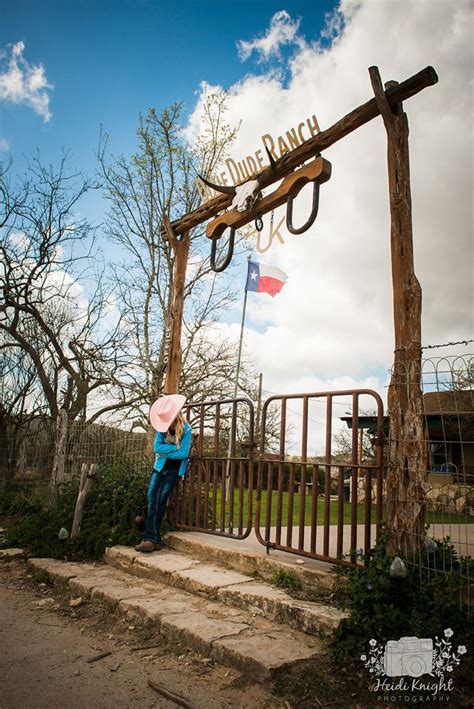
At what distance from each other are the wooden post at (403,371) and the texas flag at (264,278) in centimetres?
1110

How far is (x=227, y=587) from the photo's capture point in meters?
4.25

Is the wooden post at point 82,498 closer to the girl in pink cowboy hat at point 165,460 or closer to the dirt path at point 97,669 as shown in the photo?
the girl in pink cowboy hat at point 165,460

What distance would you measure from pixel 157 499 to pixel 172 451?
0.63m

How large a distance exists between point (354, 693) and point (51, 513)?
5942mm

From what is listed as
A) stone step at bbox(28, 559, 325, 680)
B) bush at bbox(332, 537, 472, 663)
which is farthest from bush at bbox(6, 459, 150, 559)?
bush at bbox(332, 537, 472, 663)

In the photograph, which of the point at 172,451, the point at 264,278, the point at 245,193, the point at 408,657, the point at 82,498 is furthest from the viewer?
the point at 264,278

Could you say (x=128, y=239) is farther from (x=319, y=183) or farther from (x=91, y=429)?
(x=319, y=183)

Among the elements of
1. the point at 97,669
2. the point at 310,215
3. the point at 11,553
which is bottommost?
the point at 97,669

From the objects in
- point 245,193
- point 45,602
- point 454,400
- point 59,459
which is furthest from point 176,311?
point 454,400

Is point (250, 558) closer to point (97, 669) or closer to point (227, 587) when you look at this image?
point (227, 587)

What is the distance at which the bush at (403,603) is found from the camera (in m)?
3.00

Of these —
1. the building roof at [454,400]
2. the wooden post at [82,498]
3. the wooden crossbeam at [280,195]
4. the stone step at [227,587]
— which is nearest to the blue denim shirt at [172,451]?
the stone step at [227,587]

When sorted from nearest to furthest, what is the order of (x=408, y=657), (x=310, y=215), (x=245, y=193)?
1. (x=408, y=657)
2. (x=310, y=215)
3. (x=245, y=193)

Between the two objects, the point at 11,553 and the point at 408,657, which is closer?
the point at 408,657
